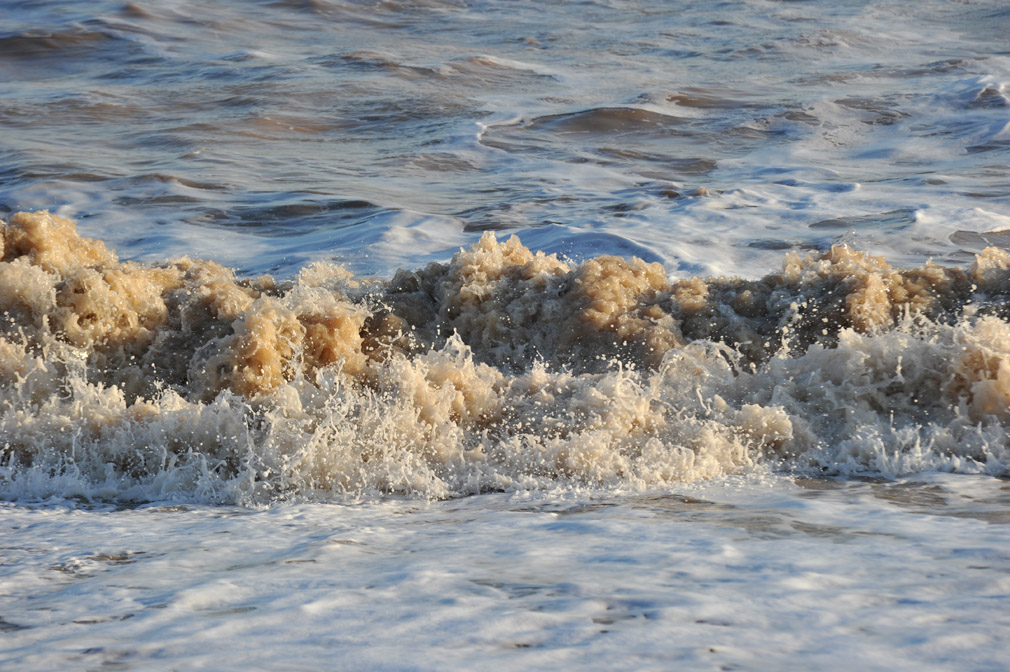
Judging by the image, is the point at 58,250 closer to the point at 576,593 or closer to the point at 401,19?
the point at 576,593

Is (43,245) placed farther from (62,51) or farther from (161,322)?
(62,51)

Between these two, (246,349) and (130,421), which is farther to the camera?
(246,349)

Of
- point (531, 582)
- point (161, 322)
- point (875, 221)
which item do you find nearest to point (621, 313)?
point (161, 322)

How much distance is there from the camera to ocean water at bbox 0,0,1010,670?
297cm

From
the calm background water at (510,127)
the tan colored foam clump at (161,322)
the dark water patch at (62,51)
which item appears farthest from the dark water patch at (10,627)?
the dark water patch at (62,51)

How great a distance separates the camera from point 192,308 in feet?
20.1

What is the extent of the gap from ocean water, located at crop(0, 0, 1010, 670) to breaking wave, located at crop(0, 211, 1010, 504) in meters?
0.02

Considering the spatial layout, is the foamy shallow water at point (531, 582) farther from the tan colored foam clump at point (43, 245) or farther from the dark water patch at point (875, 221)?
the dark water patch at point (875, 221)

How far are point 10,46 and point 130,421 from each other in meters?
14.7

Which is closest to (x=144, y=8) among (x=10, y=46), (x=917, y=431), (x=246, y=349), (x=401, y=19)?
(x=10, y=46)

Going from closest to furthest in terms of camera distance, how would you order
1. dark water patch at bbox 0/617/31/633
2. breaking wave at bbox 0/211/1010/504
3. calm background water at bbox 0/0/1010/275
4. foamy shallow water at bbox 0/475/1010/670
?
1. foamy shallow water at bbox 0/475/1010/670
2. dark water patch at bbox 0/617/31/633
3. breaking wave at bbox 0/211/1010/504
4. calm background water at bbox 0/0/1010/275

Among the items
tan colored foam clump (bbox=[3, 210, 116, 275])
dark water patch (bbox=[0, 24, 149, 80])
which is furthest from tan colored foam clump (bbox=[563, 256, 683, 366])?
dark water patch (bbox=[0, 24, 149, 80])

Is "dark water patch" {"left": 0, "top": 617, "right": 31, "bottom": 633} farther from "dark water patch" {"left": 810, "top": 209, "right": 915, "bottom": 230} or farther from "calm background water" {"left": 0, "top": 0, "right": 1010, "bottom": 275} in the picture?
"dark water patch" {"left": 810, "top": 209, "right": 915, "bottom": 230}

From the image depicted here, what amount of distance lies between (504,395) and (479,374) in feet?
0.70
